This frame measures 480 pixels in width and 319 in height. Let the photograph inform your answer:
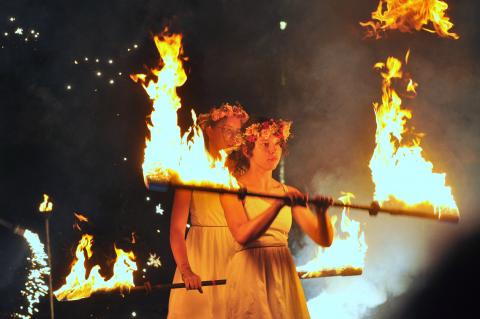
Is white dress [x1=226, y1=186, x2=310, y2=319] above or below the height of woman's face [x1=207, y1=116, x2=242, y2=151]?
below

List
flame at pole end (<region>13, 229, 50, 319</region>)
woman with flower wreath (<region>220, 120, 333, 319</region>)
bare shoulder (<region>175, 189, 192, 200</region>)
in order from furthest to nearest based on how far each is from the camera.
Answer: flame at pole end (<region>13, 229, 50, 319</region>)
bare shoulder (<region>175, 189, 192, 200</region>)
woman with flower wreath (<region>220, 120, 333, 319</region>)

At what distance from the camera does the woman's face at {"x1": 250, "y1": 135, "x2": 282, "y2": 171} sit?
5.64 meters

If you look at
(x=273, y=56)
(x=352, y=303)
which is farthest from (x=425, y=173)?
(x=273, y=56)

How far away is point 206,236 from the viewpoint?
661cm

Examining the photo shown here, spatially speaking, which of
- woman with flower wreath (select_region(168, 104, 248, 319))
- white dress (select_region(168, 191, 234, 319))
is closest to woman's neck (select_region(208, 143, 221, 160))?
woman with flower wreath (select_region(168, 104, 248, 319))

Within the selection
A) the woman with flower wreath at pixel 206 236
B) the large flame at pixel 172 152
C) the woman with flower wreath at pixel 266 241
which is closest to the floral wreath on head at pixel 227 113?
the woman with flower wreath at pixel 206 236

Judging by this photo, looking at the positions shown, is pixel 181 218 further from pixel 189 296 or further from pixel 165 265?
pixel 165 265

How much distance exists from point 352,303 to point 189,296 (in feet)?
16.0

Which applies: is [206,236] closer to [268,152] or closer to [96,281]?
[96,281]

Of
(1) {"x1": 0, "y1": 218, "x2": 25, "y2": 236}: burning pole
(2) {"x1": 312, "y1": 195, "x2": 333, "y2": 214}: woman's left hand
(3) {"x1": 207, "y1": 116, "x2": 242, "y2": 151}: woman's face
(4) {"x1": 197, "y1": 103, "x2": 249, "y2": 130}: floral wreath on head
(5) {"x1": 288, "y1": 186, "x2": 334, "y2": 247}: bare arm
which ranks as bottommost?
(5) {"x1": 288, "y1": 186, "x2": 334, "y2": 247}: bare arm

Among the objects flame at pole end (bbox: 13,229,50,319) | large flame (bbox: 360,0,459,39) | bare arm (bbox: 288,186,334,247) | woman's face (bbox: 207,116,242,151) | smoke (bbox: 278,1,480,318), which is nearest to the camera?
bare arm (bbox: 288,186,334,247)

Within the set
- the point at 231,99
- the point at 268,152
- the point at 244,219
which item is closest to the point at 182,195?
the point at 268,152

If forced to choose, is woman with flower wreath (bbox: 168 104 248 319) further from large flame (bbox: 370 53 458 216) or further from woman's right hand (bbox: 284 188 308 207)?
large flame (bbox: 370 53 458 216)

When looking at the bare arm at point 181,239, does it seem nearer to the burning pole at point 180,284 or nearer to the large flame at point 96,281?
the burning pole at point 180,284
